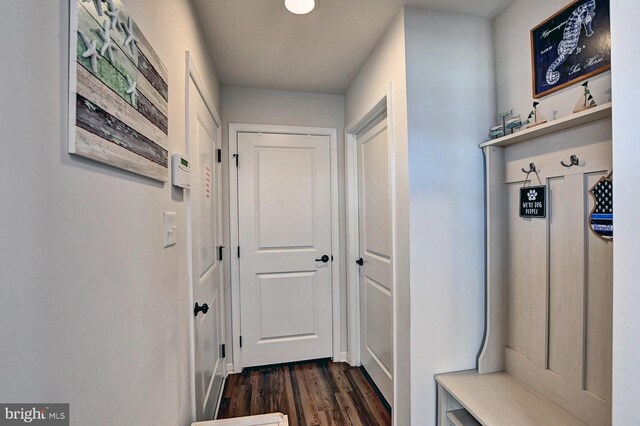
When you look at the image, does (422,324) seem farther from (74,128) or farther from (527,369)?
(74,128)

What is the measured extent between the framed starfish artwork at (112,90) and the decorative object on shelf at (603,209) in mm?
1556

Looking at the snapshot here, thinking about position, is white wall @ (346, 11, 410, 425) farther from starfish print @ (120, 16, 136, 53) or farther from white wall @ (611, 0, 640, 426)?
starfish print @ (120, 16, 136, 53)

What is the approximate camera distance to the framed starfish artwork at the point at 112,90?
55 centimetres

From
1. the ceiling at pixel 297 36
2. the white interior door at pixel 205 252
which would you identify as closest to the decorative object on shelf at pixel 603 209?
the ceiling at pixel 297 36

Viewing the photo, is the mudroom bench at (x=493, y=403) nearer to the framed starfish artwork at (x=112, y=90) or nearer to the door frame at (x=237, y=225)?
the door frame at (x=237, y=225)

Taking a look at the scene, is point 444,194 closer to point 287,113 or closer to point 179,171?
point 179,171

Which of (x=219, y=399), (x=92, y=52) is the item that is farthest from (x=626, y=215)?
(x=219, y=399)

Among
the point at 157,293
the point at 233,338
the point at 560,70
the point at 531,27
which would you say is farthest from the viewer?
the point at 233,338

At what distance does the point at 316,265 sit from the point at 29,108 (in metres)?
2.22

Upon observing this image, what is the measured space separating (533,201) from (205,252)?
173cm

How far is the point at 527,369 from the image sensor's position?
1.38m

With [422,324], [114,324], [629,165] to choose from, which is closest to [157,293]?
[114,324]

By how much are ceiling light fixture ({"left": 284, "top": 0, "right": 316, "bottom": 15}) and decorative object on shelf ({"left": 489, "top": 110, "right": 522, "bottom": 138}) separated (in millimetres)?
1106

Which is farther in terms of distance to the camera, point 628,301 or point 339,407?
point 339,407
